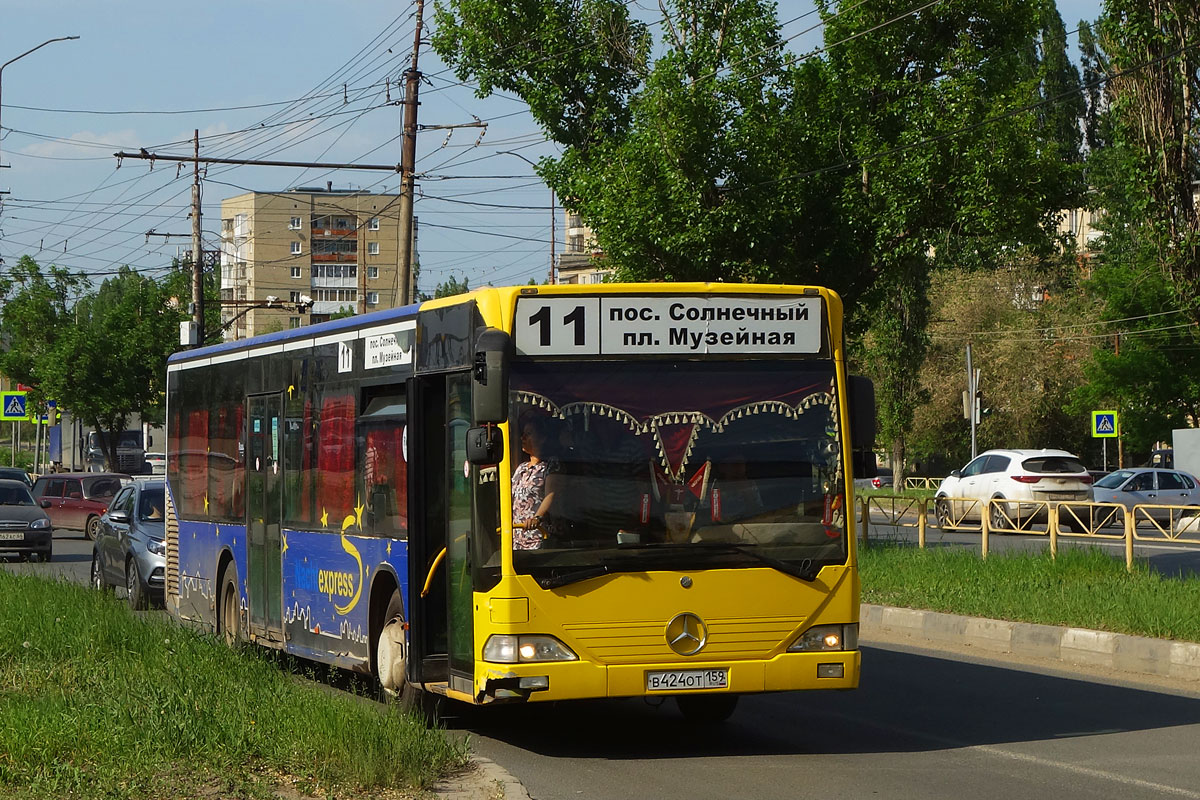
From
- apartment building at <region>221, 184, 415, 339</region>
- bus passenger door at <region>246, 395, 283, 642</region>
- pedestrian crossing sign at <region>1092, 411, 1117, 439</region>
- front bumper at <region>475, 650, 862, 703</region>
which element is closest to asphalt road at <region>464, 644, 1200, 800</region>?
front bumper at <region>475, 650, 862, 703</region>

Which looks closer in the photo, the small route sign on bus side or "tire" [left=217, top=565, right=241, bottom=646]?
"tire" [left=217, top=565, right=241, bottom=646]

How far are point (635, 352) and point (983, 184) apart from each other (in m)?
13.9

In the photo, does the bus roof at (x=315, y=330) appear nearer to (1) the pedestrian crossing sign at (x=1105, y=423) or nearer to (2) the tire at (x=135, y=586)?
(2) the tire at (x=135, y=586)

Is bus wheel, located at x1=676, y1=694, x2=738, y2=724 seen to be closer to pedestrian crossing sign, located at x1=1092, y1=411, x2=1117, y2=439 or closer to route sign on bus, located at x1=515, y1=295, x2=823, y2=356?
route sign on bus, located at x1=515, y1=295, x2=823, y2=356

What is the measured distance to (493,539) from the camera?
9.38 meters

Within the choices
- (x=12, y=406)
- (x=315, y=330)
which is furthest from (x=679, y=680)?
(x=12, y=406)

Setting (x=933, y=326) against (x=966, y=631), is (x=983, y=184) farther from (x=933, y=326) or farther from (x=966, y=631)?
(x=933, y=326)

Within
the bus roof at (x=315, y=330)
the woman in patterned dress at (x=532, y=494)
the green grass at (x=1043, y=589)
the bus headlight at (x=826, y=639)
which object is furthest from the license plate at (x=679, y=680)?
the green grass at (x=1043, y=589)

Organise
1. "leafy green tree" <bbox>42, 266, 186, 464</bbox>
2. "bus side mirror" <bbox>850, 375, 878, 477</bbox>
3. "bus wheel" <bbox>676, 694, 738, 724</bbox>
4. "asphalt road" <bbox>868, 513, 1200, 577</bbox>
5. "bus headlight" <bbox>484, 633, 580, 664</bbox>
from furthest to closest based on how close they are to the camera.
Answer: "leafy green tree" <bbox>42, 266, 186, 464</bbox> < "asphalt road" <bbox>868, 513, 1200, 577</bbox> < "bus wheel" <bbox>676, 694, 738, 724</bbox> < "bus side mirror" <bbox>850, 375, 878, 477</bbox> < "bus headlight" <bbox>484, 633, 580, 664</bbox>

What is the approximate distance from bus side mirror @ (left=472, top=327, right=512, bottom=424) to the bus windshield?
0.34 metres

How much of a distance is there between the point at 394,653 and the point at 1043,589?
852cm

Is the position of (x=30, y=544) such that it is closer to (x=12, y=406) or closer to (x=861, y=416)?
(x=861, y=416)

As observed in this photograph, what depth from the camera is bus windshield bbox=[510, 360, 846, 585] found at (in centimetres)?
930

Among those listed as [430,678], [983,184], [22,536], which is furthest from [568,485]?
[22,536]
